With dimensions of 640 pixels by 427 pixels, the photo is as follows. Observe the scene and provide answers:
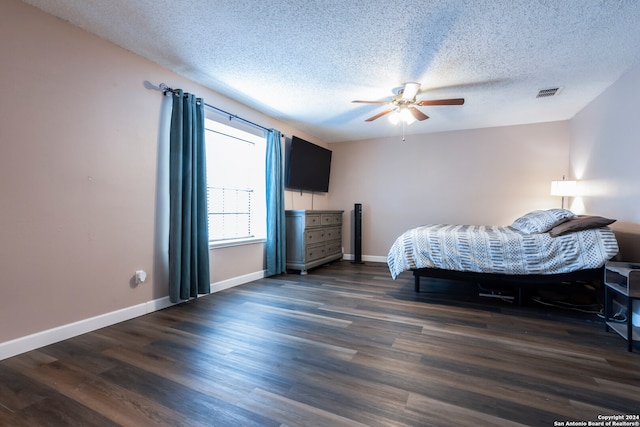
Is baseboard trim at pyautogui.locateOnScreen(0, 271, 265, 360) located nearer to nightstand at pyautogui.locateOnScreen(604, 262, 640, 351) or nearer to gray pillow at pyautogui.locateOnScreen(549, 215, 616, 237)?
nightstand at pyautogui.locateOnScreen(604, 262, 640, 351)

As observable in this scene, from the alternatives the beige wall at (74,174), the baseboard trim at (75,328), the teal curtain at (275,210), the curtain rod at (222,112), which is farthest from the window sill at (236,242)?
the curtain rod at (222,112)

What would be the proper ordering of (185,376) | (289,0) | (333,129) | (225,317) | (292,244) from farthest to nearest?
(333,129)
(292,244)
(225,317)
(289,0)
(185,376)

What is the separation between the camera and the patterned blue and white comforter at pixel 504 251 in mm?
2557

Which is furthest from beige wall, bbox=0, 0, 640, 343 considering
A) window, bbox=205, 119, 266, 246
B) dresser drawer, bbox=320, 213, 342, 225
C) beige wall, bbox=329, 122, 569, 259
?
dresser drawer, bbox=320, 213, 342, 225

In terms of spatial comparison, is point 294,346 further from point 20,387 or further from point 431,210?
point 431,210

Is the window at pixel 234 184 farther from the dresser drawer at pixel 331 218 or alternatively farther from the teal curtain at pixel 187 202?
the dresser drawer at pixel 331 218

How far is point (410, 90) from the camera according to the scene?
3016 millimetres

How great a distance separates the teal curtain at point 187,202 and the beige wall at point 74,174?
0.45ft

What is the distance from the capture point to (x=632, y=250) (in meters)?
2.66

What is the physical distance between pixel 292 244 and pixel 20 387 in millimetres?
3185

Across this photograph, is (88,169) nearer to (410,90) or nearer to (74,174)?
(74,174)

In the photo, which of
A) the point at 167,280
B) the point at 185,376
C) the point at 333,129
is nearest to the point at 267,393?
the point at 185,376

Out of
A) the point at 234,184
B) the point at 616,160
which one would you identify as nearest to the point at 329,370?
the point at 234,184

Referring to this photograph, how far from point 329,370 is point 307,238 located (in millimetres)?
2810
